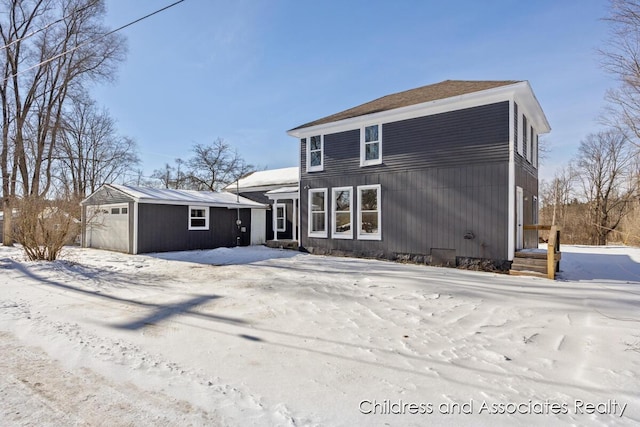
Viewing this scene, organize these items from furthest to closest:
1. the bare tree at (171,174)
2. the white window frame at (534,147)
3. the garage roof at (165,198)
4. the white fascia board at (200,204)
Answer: the bare tree at (171,174) < the garage roof at (165,198) < the white fascia board at (200,204) < the white window frame at (534,147)

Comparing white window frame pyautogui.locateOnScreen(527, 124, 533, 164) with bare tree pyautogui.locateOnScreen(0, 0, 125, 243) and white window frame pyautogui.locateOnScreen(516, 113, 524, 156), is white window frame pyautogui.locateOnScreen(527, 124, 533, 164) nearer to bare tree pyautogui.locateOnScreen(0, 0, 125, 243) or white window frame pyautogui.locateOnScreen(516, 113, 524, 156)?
white window frame pyautogui.locateOnScreen(516, 113, 524, 156)

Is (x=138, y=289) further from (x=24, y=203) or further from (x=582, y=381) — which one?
(x=582, y=381)

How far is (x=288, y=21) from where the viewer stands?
9.75m

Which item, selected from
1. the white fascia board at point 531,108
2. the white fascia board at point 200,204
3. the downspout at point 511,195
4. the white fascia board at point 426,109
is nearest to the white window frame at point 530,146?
the white fascia board at point 531,108

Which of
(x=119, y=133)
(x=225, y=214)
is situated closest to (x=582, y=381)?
(x=225, y=214)

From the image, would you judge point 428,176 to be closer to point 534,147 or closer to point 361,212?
point 361,212

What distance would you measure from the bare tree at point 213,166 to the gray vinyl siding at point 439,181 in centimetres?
2570

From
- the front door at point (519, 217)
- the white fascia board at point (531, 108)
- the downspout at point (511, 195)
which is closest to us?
the downspout at point (511, 195)

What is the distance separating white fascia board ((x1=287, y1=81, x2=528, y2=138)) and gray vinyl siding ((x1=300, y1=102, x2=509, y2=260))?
177 millimetres

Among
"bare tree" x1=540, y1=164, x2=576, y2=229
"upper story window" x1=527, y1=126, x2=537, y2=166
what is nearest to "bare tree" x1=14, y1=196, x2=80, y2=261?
"upper story window" x1=527, y1=126, x2=537, y2=166

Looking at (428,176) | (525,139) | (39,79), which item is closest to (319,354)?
(428,176)

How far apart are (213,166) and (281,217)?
21212 mm

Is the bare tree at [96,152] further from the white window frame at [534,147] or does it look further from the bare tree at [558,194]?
the bare tree at [558,194]

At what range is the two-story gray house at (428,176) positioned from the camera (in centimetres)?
945
